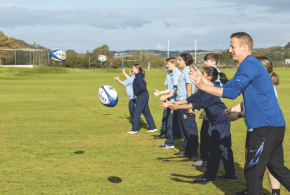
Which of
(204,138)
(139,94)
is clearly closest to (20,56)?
(139,94)

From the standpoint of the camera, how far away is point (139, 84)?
9.18 metres

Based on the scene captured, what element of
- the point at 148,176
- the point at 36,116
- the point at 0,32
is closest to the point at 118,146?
the point at 148,176

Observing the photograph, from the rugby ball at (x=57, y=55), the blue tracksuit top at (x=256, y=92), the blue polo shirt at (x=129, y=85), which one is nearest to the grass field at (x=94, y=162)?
the blue polo shirt at (x=129, y=85)

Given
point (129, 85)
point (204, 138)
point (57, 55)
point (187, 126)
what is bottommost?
point (204, 138)

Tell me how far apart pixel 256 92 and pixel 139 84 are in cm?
580

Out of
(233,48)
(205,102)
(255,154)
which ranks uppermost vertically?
(233,48)

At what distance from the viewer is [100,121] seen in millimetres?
12023

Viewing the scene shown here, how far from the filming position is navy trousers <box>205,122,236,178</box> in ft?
17.5

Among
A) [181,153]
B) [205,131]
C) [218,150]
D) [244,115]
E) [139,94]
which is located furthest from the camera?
[139,94]

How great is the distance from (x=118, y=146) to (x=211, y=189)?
342 cm

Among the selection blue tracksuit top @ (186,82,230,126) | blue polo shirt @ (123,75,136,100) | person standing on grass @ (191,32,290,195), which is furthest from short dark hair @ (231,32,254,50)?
blue polo shirt @ (123,75,136,100)

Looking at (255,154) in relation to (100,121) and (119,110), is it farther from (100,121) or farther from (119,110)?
(119,110)

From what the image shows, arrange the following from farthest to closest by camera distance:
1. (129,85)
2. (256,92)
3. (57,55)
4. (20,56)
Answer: (20,56) < (57,55) < (129,85) < (256,92)

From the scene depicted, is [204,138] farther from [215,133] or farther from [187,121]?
[215,133]
